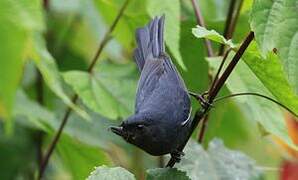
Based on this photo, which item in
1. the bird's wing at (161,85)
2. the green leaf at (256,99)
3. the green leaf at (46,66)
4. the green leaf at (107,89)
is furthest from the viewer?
the green leaf at (107,89)

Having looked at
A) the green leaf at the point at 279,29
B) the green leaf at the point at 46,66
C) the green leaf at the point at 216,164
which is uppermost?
the green leaf at the point at 279,29

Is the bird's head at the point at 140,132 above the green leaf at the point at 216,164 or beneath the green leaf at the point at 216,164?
above

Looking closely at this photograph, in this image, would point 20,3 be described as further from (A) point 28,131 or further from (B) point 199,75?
(A) point 28,131

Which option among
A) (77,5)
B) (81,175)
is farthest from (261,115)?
(77,5)

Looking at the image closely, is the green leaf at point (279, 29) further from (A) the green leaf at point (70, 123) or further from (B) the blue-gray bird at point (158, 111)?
(A) the green leaf at point (70, 123)

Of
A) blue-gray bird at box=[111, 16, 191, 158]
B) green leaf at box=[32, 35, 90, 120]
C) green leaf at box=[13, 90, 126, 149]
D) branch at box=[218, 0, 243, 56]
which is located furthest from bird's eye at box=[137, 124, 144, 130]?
green leaf at box=[13, 90, 126, 149]

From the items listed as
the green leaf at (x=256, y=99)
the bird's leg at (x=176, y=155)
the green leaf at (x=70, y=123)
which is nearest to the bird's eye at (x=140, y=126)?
the bird's leg at (x=176, y=155)
